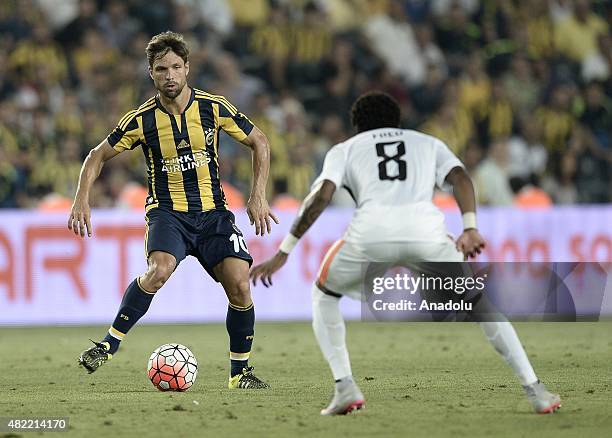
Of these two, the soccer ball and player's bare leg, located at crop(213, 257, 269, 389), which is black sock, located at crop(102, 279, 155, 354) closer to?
the soccer ball

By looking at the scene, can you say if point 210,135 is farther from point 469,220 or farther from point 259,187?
point 469,220

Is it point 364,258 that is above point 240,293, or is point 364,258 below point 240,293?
above

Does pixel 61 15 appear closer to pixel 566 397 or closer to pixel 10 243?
pixel 10 243

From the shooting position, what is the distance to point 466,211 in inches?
258

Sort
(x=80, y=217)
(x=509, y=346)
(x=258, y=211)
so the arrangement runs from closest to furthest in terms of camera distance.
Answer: (x=509, y=346), (x=80, y=217), (x=258, y=211)

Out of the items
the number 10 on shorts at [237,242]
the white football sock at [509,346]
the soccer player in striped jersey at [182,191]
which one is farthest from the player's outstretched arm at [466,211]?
the number 10 on shorts at [237,242]

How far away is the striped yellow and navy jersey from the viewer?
27.0 ft

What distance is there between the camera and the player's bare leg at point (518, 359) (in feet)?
21.4

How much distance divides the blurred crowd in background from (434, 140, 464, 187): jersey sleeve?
815 centimetres

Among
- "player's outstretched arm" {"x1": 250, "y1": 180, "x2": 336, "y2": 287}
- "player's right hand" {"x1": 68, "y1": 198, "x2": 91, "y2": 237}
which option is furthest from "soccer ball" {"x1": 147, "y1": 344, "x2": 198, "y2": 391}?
"player's outstretched arm" {"x1": 250, "y1": 180, "x2": 336, "y2": 287}

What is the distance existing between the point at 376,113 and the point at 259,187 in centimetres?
150

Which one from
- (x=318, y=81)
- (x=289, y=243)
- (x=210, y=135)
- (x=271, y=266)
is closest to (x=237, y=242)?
(x=210, y=135)

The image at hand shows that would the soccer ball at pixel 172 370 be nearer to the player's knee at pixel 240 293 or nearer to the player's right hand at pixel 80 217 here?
the player's knee at pixel 240 293

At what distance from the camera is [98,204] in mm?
15062
